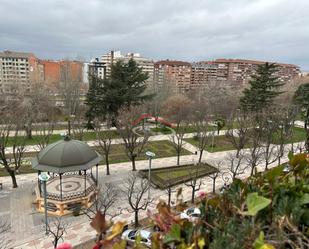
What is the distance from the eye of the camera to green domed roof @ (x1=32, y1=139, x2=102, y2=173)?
1504cm

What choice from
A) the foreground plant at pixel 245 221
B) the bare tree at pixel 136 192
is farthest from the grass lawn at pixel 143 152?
the foreground plant at pixel 245 221

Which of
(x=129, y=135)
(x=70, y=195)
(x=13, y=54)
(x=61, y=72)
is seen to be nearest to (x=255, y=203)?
(x=70, y=195)

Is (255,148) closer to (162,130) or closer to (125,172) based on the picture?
(125,172)

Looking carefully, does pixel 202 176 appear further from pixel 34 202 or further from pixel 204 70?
pixel 204 70

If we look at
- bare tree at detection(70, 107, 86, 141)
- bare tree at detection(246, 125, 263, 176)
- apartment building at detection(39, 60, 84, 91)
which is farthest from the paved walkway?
apartment building at detection(39, 60, 84, 91)

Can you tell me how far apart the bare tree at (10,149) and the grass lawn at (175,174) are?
8.93m

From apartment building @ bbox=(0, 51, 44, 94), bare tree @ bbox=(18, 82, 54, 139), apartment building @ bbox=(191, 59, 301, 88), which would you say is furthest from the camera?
apartment building @ bbox=(191, 59, 301, 88)

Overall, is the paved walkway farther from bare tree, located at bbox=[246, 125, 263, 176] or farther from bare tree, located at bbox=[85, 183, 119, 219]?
bare tree, located at bbox=[246, 125, 263, 176]

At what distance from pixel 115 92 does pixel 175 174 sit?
50.4 ft

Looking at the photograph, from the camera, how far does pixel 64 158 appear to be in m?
15.2

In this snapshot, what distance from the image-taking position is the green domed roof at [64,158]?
1504 cm

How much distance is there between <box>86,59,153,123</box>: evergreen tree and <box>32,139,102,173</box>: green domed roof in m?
16.6

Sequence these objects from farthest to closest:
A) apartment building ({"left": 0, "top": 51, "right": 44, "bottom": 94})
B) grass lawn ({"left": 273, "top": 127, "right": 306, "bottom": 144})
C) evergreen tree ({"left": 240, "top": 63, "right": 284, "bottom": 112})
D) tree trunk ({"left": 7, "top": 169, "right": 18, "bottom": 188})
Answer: apartment building ({"left": 0, "top": 51, "right": 44, "bottom": 94}), evergreen tree ({"left": 240, "top": 63, "right": 284, "bottom": 112}), grass lawn ({"left": 273, "top": 127, "right": 306, "bottom": 144}), tree trunk ({"left": 7, "top": 169, "right": 18, "bottom": 188})

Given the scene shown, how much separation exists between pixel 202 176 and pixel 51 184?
36.3ft
